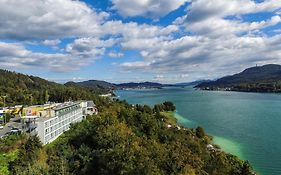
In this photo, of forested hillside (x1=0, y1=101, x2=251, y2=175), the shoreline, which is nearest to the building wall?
forested hillside (x1=0, y1=101, x2=251, y2=175)

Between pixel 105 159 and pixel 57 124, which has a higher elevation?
pixel 57 124

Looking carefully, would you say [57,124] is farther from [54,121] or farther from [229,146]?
[229,146]

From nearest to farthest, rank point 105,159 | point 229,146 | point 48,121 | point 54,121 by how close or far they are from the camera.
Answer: point 105,159 → point 48,121 → point 54,121 → point 229,146

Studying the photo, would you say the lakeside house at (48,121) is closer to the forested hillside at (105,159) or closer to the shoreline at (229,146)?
the forested hillside at (105,159)

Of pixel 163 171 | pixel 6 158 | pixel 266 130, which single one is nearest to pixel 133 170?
pixel 163 171

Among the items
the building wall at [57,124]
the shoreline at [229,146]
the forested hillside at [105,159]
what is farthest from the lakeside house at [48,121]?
the shoreline at [229,146]

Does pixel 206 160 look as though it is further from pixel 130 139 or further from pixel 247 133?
pixel 247 133

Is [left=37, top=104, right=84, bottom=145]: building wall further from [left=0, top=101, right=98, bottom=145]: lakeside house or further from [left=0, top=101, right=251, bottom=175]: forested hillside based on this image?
[left=0, top=101, right=251, bottom=175]: forested hillside

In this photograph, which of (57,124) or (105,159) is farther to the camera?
(57,124)

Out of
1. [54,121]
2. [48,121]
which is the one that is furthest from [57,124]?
[48,121]
